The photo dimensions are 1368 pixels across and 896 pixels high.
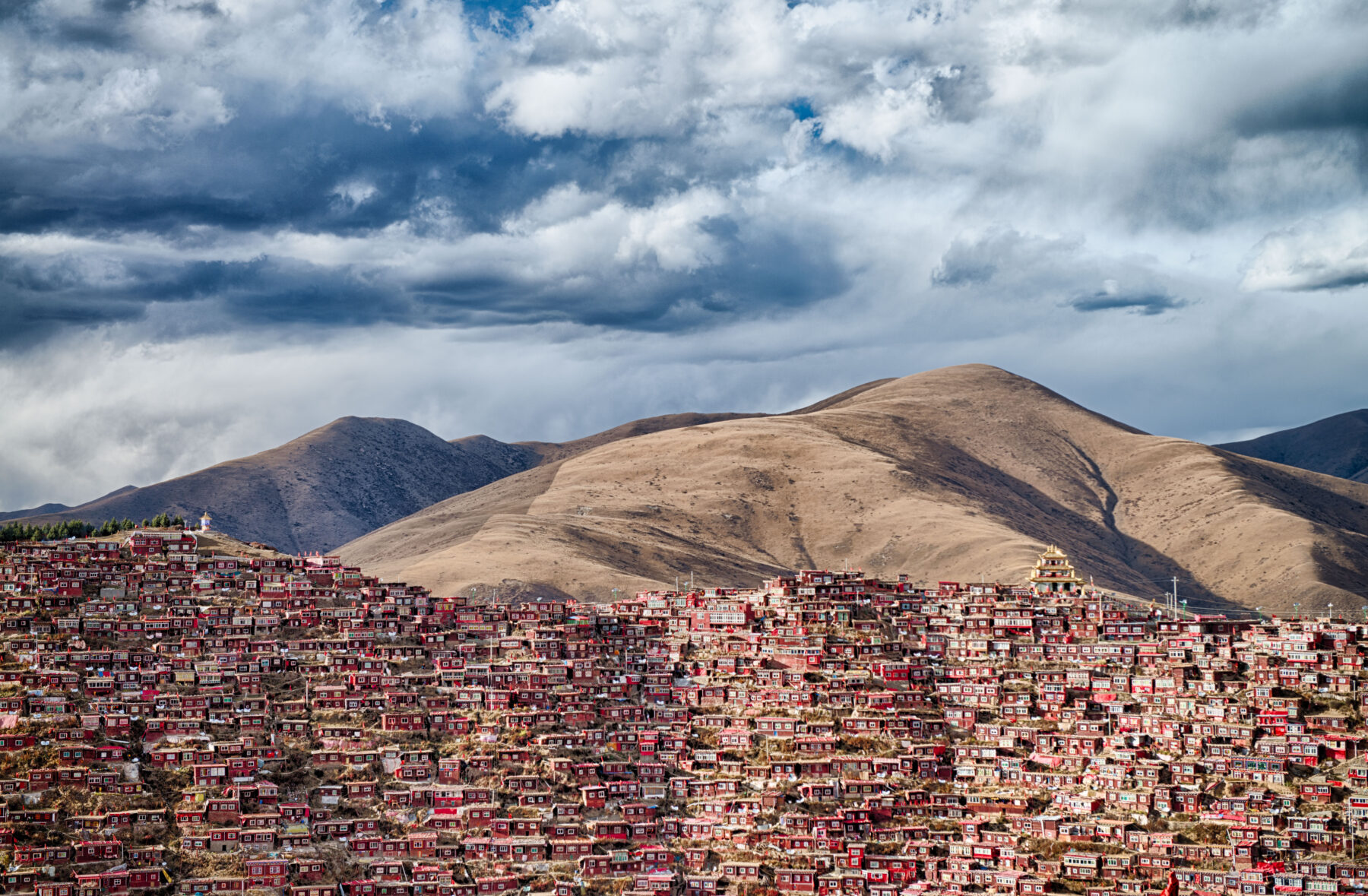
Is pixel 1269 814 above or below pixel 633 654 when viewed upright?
below

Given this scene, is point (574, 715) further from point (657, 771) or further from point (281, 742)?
point (281, 742)

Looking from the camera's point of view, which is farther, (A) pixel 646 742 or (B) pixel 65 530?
(B) pixel 65 530

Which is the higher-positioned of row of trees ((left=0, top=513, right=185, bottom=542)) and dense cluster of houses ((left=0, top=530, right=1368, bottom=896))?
row of trees ((left=0, top=513, right=185, bottom=542))

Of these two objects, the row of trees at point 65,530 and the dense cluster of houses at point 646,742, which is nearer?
the dense cluster of houses at point 646,742

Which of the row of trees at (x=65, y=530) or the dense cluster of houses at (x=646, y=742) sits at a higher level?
the row of trees at (x=65, y=530)

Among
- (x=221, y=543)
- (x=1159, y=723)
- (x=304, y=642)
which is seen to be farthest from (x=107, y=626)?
(x=1159, y=723)

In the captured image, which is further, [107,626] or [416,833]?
[107,626]

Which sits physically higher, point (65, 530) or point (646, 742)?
point (65, 530)

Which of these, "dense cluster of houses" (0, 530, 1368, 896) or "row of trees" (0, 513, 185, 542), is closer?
"dense cluster of houses" (0, 530, 1368, 896)
